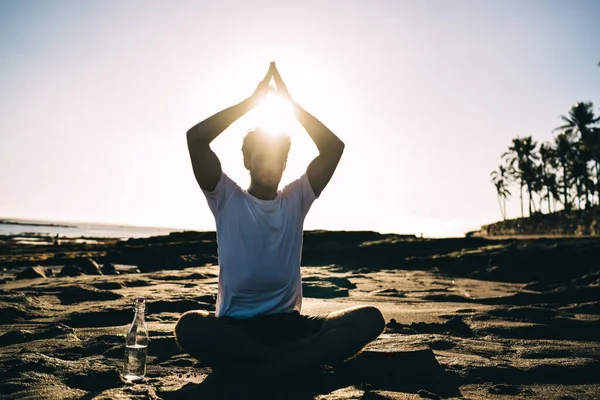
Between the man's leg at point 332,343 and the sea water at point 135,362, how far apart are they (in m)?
0.73

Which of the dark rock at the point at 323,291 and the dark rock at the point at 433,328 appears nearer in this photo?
the dark rock at the point at 433,328

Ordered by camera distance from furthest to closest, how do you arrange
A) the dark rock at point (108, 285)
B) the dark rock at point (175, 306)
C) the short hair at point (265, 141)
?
the dark rock at point (108, 285) → the dark rock at point (175, 306) → the short hair at point (265, 141)

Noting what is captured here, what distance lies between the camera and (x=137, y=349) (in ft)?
8.86

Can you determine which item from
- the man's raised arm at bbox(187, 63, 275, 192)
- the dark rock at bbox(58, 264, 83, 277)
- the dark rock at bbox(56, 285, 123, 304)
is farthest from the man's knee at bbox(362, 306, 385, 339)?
the dark rock at bbox(58, 264, 83, 277)

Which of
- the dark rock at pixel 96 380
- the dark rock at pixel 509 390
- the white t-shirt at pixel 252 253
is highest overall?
the white t-shirt at pixel 252 253

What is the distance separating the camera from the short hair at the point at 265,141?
2.69 m

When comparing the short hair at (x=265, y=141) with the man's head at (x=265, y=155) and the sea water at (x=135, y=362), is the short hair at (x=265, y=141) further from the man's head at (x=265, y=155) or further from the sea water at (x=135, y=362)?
the sea water at (x=135, y=362)

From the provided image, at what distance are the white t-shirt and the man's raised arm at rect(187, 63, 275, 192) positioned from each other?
0.06 meters

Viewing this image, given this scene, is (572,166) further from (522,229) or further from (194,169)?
(194,169)

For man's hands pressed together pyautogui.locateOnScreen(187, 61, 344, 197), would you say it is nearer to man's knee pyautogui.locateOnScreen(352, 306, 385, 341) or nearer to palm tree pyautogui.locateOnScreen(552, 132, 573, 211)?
man's knee pyautogui.locateOnScreen(352, 306, 385, 341)

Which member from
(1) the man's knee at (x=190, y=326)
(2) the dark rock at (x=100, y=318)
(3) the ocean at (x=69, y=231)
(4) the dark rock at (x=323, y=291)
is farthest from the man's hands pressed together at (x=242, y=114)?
(3) the ocean at (x=69, y=231)

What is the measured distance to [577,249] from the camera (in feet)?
34.7

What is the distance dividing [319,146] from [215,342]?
141cm

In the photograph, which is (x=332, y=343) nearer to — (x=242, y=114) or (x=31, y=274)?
(x=242, y=114)
